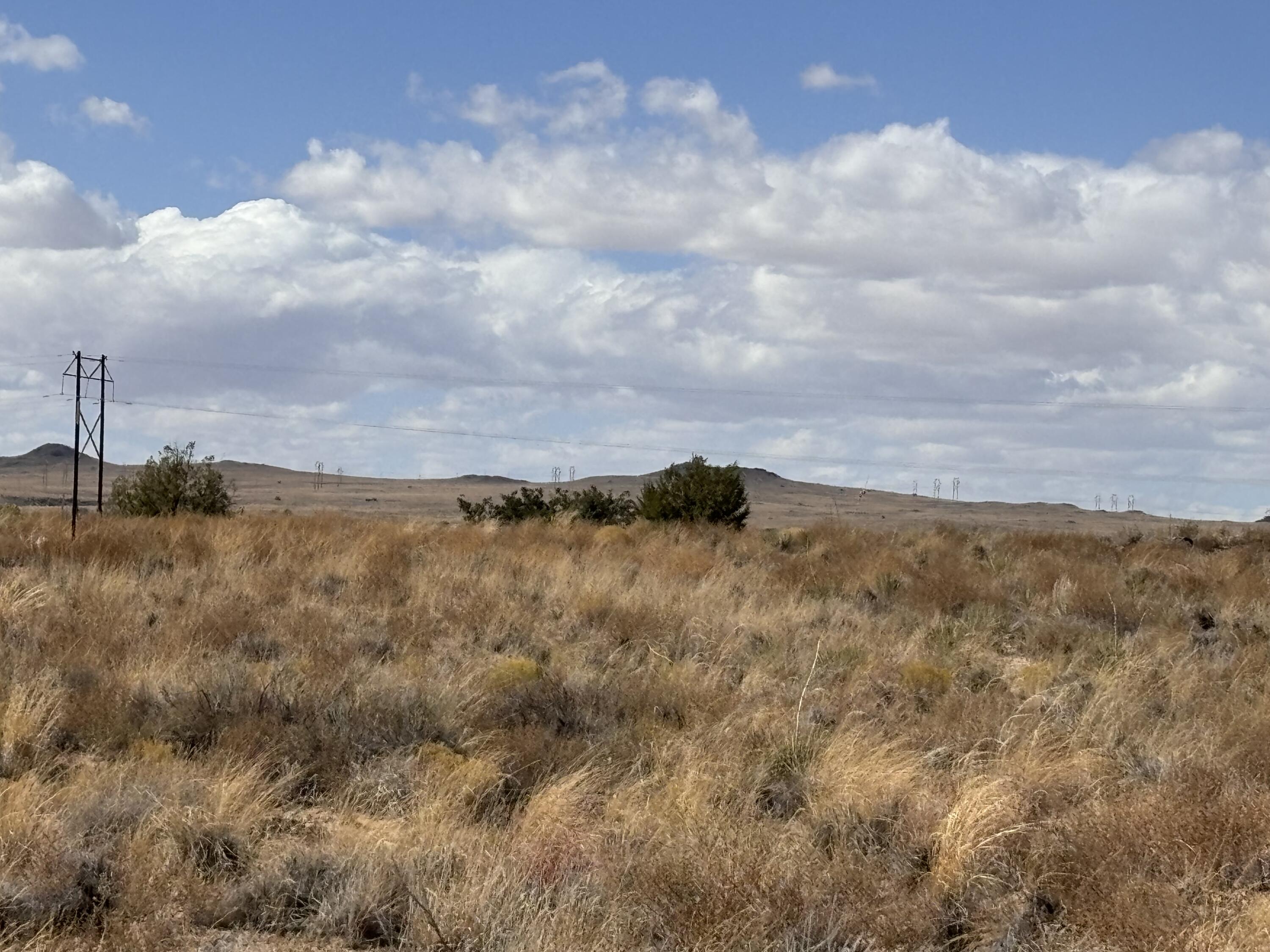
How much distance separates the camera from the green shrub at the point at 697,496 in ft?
101

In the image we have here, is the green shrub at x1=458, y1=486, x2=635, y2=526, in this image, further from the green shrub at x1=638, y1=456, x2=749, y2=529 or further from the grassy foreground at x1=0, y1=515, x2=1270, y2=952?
the grassy foreground at x1=0, y1=515, x2=1270, y2=952

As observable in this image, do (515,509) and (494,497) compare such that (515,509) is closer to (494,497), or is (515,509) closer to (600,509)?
(600,509)

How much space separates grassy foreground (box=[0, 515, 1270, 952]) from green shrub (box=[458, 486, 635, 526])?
13828mm

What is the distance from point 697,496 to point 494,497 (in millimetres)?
100665

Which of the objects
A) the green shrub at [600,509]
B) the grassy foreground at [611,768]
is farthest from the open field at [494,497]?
the grassy foreground at [611,768]

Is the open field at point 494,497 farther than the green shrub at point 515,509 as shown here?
Yes

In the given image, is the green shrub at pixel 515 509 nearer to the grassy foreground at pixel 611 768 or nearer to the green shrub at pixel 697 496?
the green shrub at pixel 697 496

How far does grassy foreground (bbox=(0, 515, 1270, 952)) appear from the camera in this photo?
5773 mm

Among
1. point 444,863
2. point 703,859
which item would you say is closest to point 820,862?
point 703,859

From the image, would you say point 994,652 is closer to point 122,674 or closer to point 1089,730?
point 1089,730

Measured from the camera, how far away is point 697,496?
3095cm

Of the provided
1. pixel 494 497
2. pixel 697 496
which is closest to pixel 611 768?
pixel 697 496

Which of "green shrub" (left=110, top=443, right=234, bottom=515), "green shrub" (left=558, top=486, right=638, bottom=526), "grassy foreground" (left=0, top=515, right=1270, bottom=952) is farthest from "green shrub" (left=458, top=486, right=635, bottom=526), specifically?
"grassy foreground" (left=0, top=515, right=1270, bottom=952)

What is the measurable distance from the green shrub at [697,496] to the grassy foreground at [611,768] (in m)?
14.0
